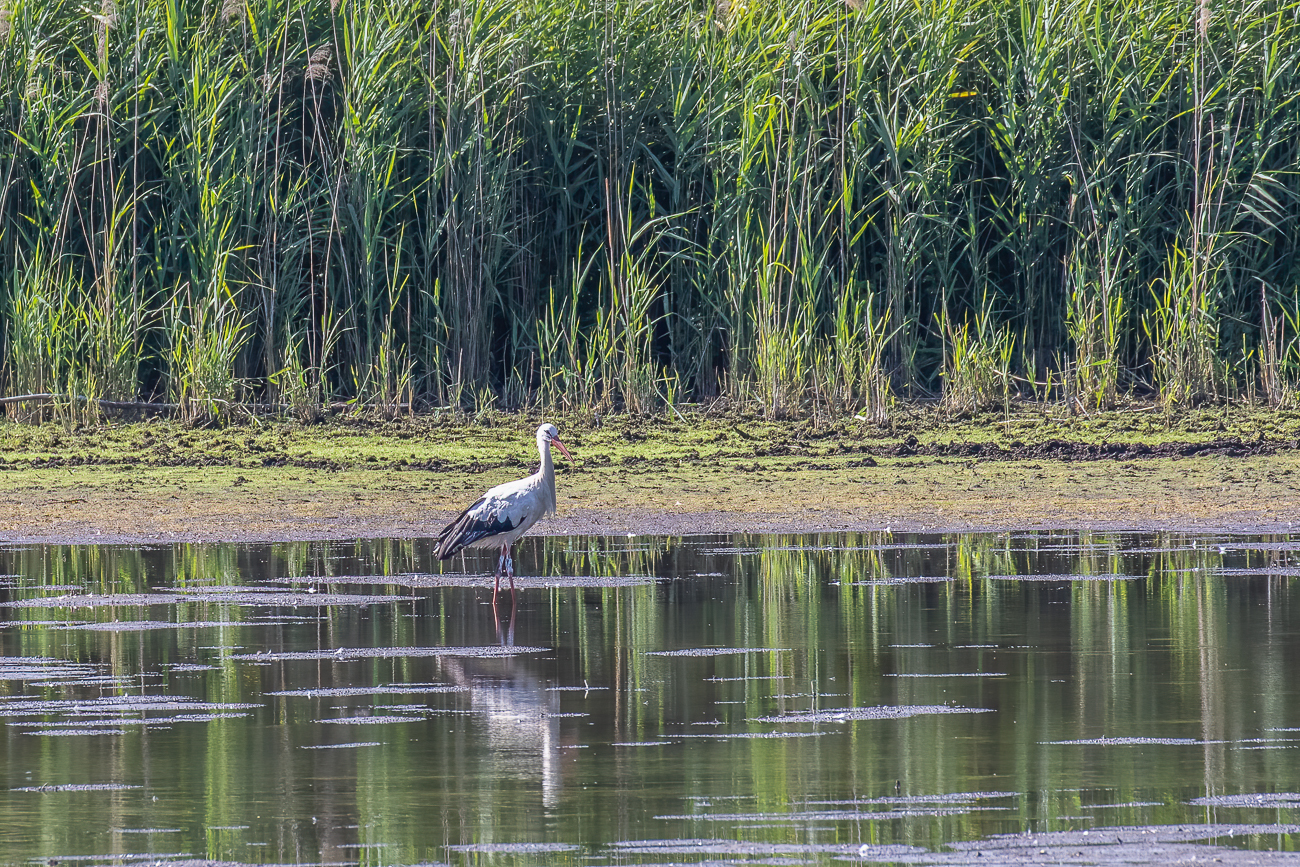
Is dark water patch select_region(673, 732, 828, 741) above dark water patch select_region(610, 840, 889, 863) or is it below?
above

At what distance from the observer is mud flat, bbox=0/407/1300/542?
12.0 m

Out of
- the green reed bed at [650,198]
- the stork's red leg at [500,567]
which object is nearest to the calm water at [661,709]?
the stork's red leg at [500,567]

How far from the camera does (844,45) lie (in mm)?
16422

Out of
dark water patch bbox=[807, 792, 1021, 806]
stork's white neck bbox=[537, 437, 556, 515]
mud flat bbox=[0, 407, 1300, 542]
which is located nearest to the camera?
dark water patch bbox=[807, 792, 1021, 806]

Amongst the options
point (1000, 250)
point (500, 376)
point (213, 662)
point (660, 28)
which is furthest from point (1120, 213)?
point (213, 662)

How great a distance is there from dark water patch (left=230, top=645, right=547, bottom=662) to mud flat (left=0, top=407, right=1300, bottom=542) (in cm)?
386

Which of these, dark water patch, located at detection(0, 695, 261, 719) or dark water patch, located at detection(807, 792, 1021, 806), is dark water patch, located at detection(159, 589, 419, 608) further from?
dark water patch, located at detection(807, 792, 1021, 806)

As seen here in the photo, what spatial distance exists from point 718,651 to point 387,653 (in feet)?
4.38

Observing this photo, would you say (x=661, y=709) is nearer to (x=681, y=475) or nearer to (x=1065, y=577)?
(x=1065, y=577)

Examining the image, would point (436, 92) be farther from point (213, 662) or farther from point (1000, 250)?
point (213, 662)

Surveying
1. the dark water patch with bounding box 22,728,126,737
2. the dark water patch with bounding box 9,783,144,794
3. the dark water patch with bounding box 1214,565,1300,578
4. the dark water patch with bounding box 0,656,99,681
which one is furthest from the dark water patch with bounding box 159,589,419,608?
the dark water patch with bounding box 1214,565,1300,578

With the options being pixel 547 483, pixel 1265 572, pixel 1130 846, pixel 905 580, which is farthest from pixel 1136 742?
pixel 547 483

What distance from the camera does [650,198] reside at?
16.3 metres

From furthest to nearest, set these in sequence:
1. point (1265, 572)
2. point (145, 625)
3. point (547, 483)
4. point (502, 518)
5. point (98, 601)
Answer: point (547, 483)
point (502, 518)
point (1265, 572)
point (98, 601)
point (145, 625)
